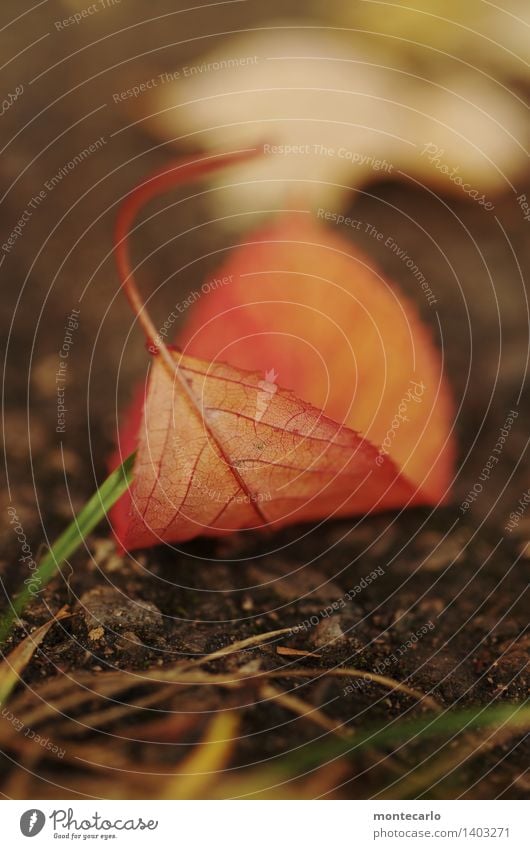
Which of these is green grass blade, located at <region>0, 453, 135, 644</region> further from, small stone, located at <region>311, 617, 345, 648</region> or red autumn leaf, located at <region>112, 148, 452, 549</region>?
small stone, located at <region>311, 617, 345, 648</region>

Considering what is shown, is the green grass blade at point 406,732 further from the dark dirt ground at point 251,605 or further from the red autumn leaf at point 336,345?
the red autumn leaf at point 336,345

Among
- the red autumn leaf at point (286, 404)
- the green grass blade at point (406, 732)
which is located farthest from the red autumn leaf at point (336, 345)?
the green grass blade at point (406, 732)

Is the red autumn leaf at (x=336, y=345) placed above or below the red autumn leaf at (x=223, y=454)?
above

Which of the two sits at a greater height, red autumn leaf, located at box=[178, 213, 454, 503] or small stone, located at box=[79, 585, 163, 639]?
red autumn leaf, located at box=[178, 213, 454, 503]

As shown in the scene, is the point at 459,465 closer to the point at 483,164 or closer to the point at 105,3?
the point at 483,164

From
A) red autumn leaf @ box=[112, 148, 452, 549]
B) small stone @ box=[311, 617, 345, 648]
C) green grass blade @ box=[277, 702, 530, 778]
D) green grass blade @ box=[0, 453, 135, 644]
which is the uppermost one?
red autumn leaf @ box=[112, 148, 452, 549]

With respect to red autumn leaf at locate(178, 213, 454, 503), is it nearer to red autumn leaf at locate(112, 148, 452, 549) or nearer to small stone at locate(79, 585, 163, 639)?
red autumn leaf at locate(112, 148, 452, 549)

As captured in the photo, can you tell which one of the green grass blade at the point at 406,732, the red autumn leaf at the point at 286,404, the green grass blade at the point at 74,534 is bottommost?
the green grass blade at the point at 406,732

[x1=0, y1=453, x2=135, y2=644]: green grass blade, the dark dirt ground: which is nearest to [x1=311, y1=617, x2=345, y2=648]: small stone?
the dark dirt ground

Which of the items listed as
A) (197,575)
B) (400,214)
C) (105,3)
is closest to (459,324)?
(400,214)
